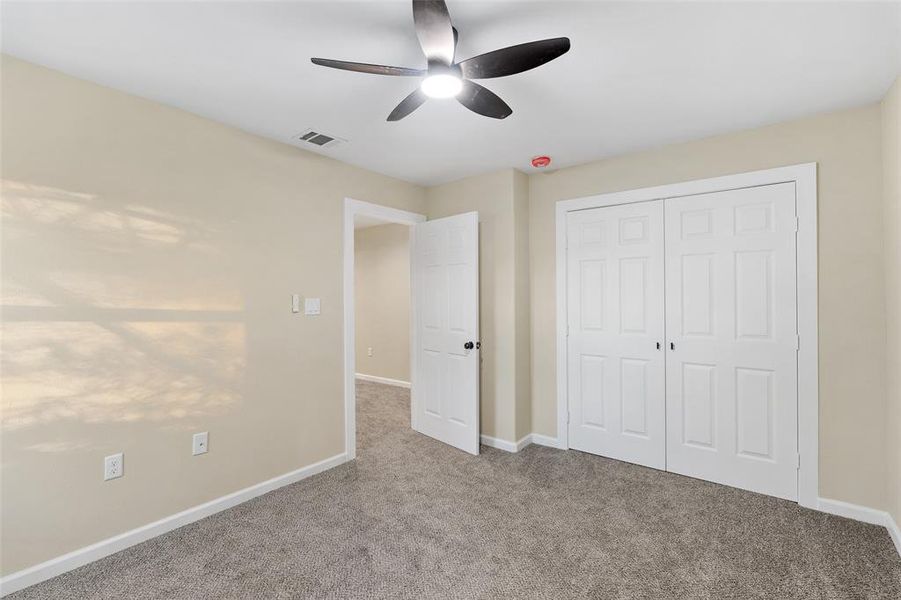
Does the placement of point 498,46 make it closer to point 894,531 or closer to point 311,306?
point 311,306

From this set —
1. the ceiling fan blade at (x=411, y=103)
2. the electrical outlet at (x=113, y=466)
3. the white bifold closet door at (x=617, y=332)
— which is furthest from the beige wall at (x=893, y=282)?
the electrical outlet at (x=113, y=466)

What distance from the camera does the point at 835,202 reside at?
246cm

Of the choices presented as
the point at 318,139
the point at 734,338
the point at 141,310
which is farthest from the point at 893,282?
the point at 141,310

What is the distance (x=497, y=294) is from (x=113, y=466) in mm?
2788

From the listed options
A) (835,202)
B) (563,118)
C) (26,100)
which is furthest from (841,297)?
(26,100)

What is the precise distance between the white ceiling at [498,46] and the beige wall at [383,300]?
3.25m

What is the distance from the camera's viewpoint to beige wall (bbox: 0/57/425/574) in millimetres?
1922

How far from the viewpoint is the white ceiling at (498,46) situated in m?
1.61

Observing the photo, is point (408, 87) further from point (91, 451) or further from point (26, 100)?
point (91, 451)

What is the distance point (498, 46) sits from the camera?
1.82 meters

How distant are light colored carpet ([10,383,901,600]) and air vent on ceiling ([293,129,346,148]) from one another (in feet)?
7.91

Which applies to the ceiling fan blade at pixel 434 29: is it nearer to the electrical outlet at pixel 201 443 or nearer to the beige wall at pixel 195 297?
the beige wall at pixel 195 297

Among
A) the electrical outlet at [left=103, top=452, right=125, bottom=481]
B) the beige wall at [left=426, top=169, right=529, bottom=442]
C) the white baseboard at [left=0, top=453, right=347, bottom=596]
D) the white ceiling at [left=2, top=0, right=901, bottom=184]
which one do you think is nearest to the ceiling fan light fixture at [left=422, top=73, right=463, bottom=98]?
the white ceiling at [left=2, top=0, right=901, bottom=184]

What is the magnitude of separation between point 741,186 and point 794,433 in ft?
5.30
